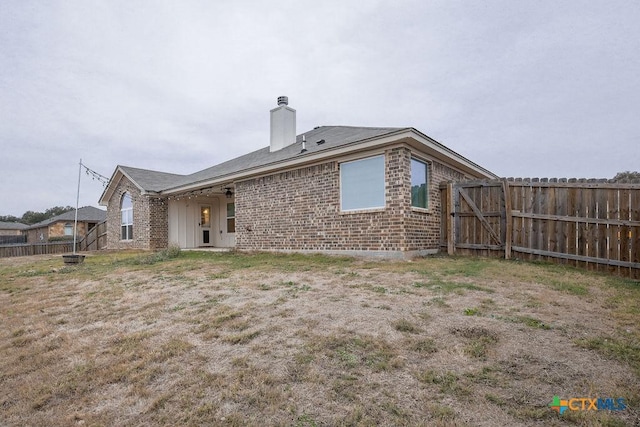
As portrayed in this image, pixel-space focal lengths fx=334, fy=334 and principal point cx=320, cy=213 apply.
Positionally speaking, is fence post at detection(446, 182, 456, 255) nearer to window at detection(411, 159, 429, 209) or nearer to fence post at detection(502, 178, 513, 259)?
window at detection(411, 159, 429, 209)

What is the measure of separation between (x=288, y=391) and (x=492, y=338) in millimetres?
1871

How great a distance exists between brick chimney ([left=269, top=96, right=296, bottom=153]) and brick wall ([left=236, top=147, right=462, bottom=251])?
285cm

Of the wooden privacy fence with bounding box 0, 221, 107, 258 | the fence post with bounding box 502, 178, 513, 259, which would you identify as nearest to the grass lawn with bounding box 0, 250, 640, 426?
the fence post with bounding box 502, 178, 513, 259

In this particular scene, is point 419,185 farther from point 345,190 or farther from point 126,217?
point 126,217

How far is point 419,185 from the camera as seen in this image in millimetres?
8703

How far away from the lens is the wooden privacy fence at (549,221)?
20.7ft

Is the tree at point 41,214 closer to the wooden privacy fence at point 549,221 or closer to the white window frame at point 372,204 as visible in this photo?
the white window frame at point 372,204

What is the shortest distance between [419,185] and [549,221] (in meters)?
2.94

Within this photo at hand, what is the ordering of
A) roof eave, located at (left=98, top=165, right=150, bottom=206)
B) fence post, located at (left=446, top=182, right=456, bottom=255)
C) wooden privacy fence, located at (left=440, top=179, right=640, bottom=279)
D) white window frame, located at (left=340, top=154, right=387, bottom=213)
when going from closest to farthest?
wooden privacy fence, located at (left=440, top=179, right=640, bottom=279)
white window frame, located at (left=340, top=154, right=387, bottom=213)
fence post, located at (left=446, top=182, right=456, bottom=255)
roof eave, located at (left=98, top=165, right=150, bottom=206)

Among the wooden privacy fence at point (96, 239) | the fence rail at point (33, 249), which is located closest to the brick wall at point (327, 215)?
the wooden privacy fence at point (96, 239)

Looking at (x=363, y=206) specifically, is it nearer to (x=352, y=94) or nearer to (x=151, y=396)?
(x=151, y=396)

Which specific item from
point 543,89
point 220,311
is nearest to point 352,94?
point 543,89

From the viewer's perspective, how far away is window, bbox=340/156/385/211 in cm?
838

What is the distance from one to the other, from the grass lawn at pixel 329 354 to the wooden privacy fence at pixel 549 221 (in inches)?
62.3
